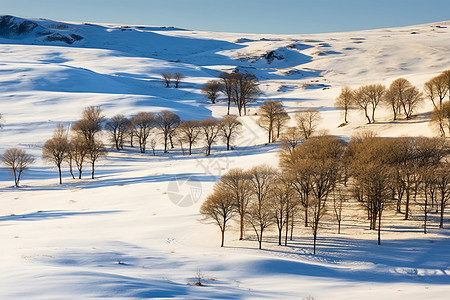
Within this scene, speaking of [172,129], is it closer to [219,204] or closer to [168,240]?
[168,240]

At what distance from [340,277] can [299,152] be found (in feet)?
65.8

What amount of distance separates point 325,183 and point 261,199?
801 centimetres

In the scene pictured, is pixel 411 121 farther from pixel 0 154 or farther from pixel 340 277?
pixel 0 154

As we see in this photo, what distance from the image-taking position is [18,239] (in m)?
31.9

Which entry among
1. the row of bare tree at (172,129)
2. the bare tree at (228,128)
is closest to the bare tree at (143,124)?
the row of bare tree at (172,129)

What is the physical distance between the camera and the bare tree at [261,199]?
33.0 metres

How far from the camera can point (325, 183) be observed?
39156 millimetres

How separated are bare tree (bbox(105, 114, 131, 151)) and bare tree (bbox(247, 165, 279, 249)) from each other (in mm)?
41645

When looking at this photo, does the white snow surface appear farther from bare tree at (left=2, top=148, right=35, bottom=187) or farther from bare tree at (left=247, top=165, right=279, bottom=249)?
bare tree at (left=247, top=165, right=279, bottom=249)

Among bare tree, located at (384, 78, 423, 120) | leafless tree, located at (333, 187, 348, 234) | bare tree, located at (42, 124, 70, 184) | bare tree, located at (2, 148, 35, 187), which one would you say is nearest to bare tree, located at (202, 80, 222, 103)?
bare tree, located at (384, 78, 423, 120)

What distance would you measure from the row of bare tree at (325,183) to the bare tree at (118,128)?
38.5 metres

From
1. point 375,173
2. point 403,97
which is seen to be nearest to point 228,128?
point 403,97

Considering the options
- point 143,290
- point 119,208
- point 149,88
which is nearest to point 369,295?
point 143,290

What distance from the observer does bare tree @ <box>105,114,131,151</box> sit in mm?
73312
